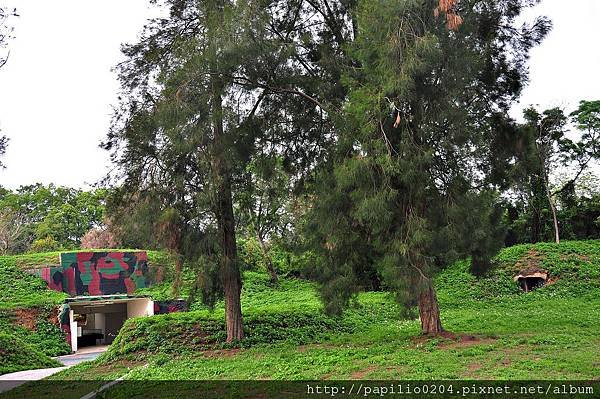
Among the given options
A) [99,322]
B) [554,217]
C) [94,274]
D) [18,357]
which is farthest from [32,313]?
[554,217]

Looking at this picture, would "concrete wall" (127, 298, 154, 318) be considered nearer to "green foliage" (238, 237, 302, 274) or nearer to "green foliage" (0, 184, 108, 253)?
"green foliage" (238, 237, 302, 274)

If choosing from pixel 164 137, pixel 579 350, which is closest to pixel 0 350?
pixel 164 137

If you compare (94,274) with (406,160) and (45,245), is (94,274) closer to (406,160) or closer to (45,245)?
(45,245)

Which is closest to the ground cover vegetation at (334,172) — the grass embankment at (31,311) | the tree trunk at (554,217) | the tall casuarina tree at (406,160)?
the tall casuarina tree at (406,160)

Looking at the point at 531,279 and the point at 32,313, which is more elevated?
the point at 32,313

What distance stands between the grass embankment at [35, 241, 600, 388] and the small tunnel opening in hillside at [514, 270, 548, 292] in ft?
1.07

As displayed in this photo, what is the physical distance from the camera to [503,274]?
23.9 m

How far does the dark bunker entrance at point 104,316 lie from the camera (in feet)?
80.1

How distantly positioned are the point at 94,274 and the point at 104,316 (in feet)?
11.7

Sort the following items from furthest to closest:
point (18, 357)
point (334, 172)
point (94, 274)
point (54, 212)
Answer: point (54, 212) < point (94, 274) < point (18, 357) < point (334, 172)

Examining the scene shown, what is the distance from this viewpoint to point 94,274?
81.4 feet

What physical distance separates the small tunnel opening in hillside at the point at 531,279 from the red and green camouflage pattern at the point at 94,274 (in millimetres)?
14894

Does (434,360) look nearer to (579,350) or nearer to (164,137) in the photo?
(579,350)

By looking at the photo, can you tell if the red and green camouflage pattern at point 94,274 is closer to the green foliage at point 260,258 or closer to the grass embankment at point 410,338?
the grass embankment at point 410,338
